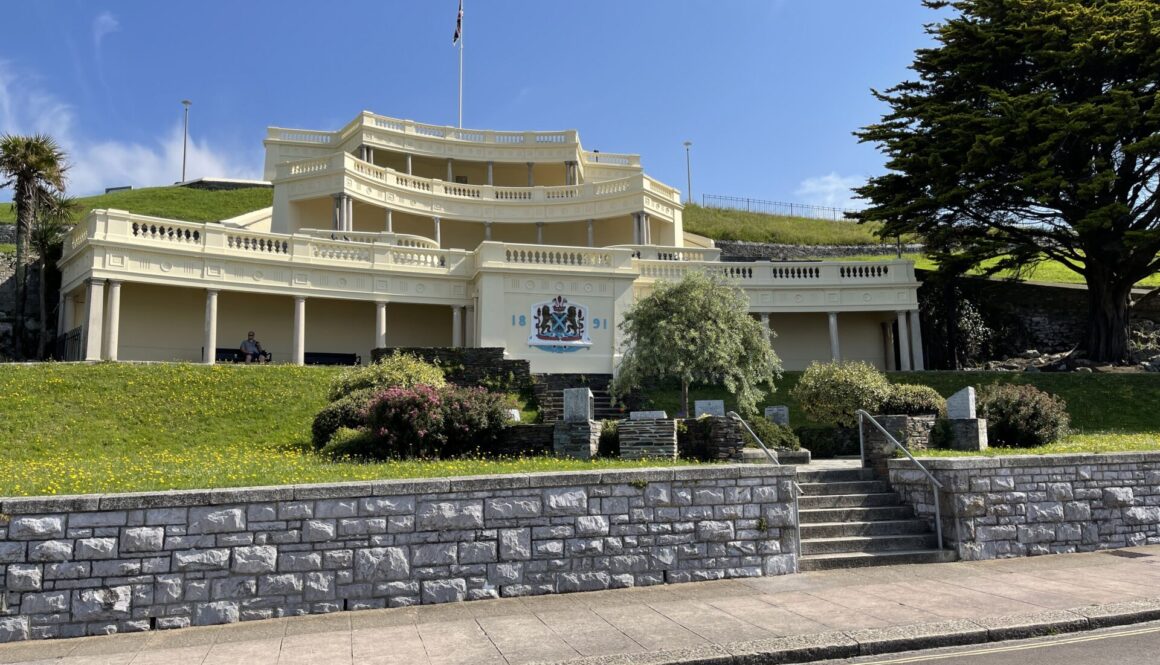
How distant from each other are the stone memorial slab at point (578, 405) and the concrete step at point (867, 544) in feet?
14.2

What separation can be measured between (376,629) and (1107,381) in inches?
1004

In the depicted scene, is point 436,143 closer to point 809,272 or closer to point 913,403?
point 809,272

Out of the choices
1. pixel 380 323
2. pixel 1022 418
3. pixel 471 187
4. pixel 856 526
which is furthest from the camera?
pixel 471 187

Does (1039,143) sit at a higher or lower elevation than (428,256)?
higher

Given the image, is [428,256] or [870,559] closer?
[870,559]

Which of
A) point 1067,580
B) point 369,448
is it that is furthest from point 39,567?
point 1067,580

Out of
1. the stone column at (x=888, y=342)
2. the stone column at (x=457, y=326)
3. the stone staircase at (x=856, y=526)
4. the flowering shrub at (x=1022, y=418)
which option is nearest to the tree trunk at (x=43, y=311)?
the stone column at (x=457, y=326)

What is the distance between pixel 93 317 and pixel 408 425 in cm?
1593

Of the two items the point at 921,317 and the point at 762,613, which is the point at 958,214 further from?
the point at 762,613

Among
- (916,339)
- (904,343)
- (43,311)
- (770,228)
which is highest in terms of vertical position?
(770,228)

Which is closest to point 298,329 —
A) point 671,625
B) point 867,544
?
point 867,544

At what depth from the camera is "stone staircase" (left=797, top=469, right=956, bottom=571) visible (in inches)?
433

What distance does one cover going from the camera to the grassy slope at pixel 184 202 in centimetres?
4681

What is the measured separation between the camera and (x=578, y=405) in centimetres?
1384
